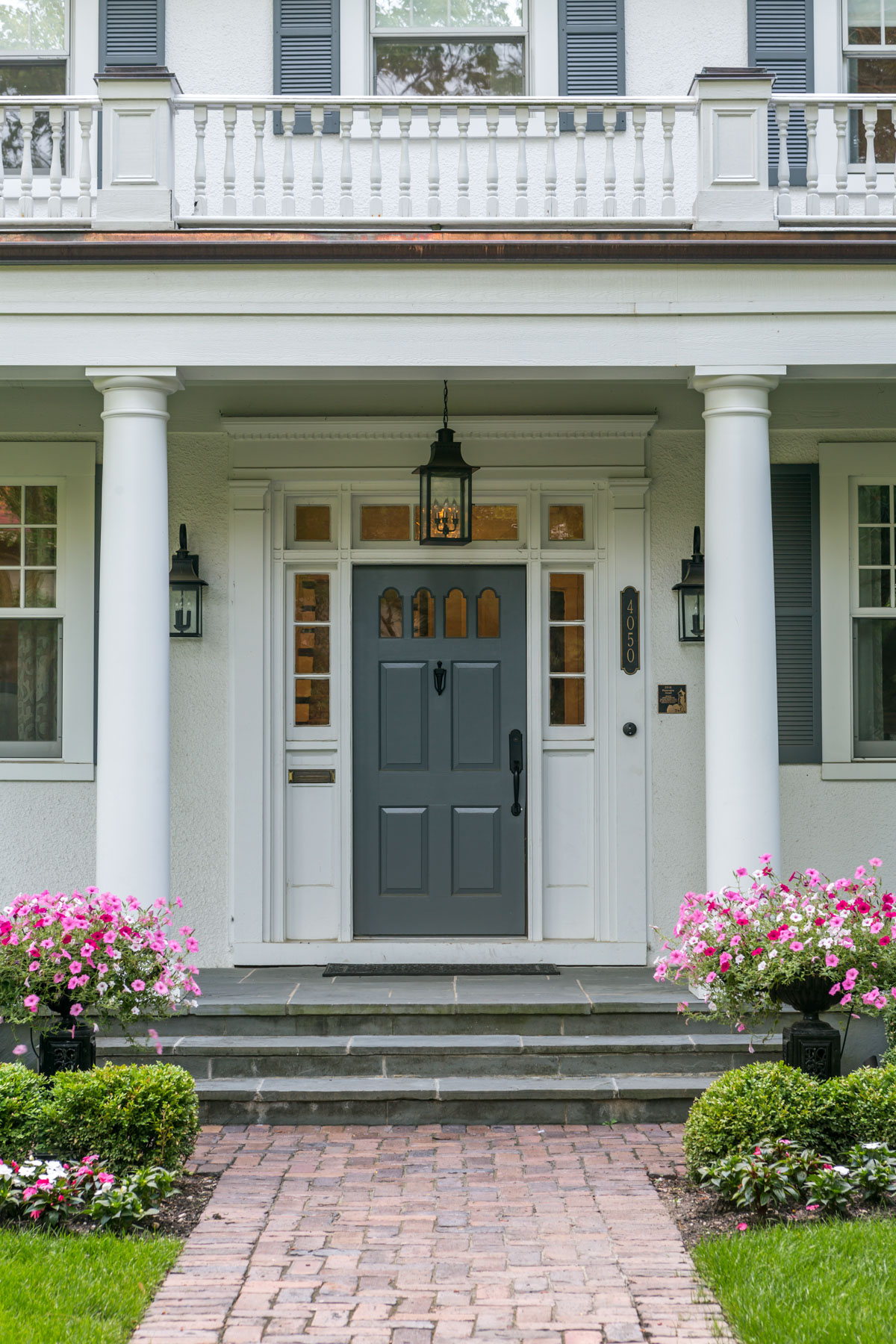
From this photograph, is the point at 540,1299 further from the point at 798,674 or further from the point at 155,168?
the point at 155,168

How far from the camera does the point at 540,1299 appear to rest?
3830 mm

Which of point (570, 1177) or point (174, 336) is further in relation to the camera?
point (174, 336)

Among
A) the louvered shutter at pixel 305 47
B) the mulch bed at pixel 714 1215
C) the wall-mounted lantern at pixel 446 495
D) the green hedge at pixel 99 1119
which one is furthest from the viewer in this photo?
the louvered shutter at pixel 305 47

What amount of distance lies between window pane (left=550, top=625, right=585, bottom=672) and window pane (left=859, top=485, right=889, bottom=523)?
1749 millimetres

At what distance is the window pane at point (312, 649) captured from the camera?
7.30 metres

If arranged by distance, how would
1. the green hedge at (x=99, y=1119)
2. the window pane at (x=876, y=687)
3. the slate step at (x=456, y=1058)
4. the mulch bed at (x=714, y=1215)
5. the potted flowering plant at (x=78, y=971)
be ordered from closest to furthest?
the mulch bed at (x=714, y=1215) < the green hedge at (x=99, y=1119) < the potted flowering plant at (x=78, y=971) < the slate step at (x=456, y=1058) < the window pane at (x=876, y=687)

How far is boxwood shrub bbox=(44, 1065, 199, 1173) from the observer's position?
443 cm

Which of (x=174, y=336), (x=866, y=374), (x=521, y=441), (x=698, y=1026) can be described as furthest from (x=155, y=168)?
(x=698, y=1026)

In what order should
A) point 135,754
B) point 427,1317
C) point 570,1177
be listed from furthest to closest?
point 135,754, point 570,1177, point 427,1317

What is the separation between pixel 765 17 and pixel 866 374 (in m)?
2.36

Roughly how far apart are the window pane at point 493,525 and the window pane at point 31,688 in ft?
8.07

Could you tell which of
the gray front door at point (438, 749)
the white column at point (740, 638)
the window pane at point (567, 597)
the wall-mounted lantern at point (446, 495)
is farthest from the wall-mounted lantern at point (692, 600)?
the wall-mounted lantern at point (446, 495)

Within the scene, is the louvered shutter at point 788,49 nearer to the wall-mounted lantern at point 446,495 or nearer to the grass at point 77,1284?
the wall-mounted lantern at point 446,495

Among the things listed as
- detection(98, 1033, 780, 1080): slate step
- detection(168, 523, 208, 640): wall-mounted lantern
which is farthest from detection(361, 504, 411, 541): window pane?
detection(98, 1033, 780, 1080): slate step
